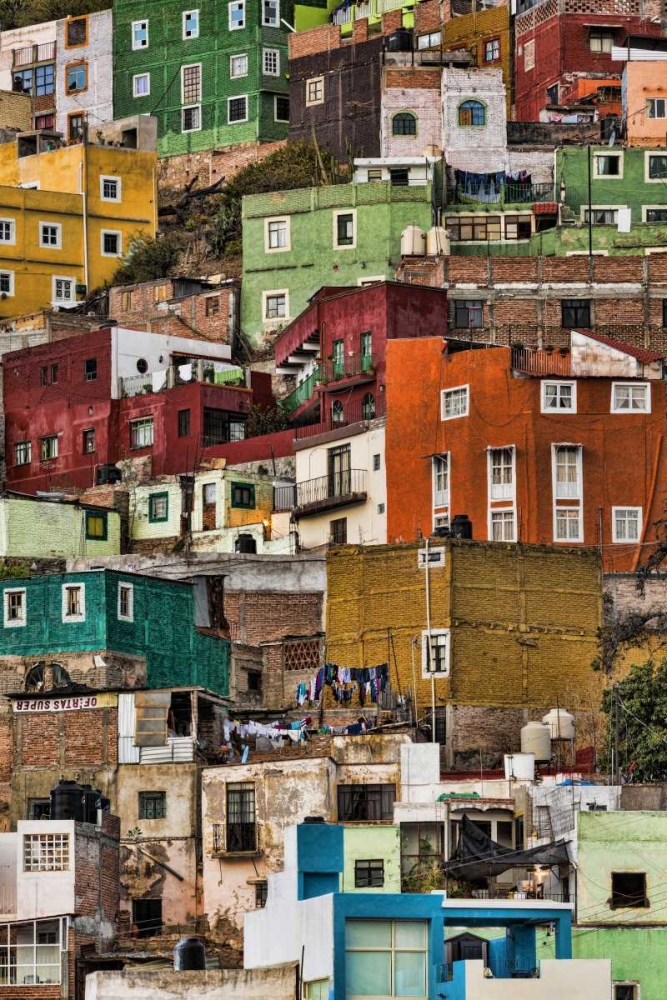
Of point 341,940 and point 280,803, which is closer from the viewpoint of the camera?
point 341,940

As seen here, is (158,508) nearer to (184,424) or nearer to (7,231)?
(184,424)

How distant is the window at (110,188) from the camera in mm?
101000

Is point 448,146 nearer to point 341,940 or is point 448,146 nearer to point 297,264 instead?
point 297,264

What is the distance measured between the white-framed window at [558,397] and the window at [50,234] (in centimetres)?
3323

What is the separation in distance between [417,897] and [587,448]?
2457 cm

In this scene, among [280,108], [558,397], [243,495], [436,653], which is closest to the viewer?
[436,653]

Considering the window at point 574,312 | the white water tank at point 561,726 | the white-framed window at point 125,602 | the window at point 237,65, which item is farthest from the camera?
the window at point 237,65

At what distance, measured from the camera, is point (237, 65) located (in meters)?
107

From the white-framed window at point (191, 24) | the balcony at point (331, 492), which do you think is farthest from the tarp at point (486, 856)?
the white-framed window at point (191, 24)

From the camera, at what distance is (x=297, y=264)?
292 ft

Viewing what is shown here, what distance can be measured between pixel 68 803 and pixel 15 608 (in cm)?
1125

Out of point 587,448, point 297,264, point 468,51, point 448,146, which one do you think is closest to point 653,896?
point 587,448

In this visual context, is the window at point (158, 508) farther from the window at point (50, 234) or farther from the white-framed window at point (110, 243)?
the white-framed window at point (110, 243)

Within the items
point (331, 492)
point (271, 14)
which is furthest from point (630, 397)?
point (271, 14)
